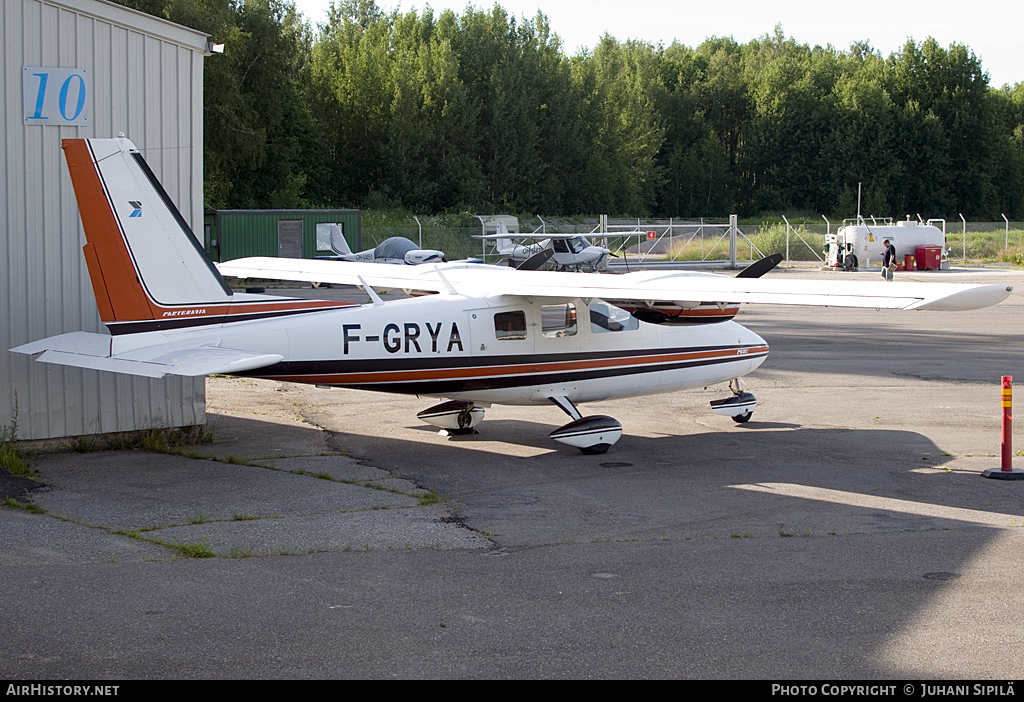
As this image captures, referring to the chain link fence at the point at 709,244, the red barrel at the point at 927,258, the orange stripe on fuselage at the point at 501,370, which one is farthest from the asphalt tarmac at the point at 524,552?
the red barrel at the point at 927,258

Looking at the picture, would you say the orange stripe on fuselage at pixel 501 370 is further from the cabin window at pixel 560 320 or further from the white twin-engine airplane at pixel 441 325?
the cabin window at pixel 560 320

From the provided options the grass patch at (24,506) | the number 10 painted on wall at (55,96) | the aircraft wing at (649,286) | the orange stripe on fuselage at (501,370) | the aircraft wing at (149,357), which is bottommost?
the grass patch at (24,506)

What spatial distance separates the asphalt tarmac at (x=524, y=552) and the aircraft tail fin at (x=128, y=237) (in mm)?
1862

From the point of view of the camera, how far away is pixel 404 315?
11.6m

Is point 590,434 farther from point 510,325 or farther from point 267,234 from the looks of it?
point 267,234

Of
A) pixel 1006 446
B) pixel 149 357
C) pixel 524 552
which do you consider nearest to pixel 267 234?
pixel 149 357

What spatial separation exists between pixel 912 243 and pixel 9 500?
161 ft

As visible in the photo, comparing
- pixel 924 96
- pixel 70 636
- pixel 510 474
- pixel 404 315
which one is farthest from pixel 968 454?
pixel 924 96

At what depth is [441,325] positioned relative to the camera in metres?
11.8

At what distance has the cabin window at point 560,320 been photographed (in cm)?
1249

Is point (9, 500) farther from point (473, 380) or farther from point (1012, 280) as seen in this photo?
point (1012, 280)

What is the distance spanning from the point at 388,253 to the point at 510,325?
86.4 feet

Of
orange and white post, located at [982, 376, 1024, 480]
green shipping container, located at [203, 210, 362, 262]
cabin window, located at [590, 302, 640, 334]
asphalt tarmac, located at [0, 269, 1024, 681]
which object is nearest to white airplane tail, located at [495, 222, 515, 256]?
green shipping container, located at [203, 210, 362, 262]

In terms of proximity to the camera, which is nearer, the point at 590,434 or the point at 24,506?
the point at 24,506
